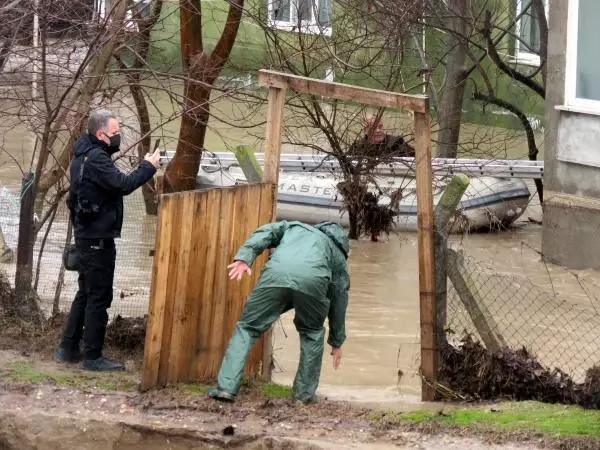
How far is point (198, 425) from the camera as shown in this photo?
5.69 m

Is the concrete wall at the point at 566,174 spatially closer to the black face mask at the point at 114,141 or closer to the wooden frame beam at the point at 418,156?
the wooden frame beam at the point at 418,156

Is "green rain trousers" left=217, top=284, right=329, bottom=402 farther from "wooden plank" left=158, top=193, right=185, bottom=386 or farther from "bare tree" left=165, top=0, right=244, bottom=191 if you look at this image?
"bare tree" left=165, top=0, right=244, bottom=191

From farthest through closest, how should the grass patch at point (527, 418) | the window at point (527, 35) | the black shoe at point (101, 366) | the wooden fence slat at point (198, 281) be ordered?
the window at point (527, 35)
the black shoe at point (101, 366)
the wooden fence slat at point (198, 281)
the grass patch at point (527, 418)

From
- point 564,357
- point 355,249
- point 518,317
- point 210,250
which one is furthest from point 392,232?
point 210,250

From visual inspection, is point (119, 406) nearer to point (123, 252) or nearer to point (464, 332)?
point (464, 332)

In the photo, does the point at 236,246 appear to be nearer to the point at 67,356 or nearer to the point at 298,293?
the point at 298,293

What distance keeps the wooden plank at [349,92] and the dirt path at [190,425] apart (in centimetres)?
182

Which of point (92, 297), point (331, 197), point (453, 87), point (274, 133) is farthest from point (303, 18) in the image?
point (92, 297)

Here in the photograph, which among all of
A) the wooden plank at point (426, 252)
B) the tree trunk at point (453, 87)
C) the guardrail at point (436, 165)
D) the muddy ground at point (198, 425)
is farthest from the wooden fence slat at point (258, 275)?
the tree trunk at point (453, 87)

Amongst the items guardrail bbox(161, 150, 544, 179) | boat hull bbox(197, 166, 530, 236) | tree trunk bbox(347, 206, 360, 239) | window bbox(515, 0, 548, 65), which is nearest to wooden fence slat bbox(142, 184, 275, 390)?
guardrail bbox(161, 150, 544, 179)

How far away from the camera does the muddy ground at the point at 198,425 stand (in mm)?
5543

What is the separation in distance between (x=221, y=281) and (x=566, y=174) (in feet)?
25.1

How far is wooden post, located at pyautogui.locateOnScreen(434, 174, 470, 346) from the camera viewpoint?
21.1 ft

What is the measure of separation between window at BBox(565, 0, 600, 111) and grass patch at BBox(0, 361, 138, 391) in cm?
796
